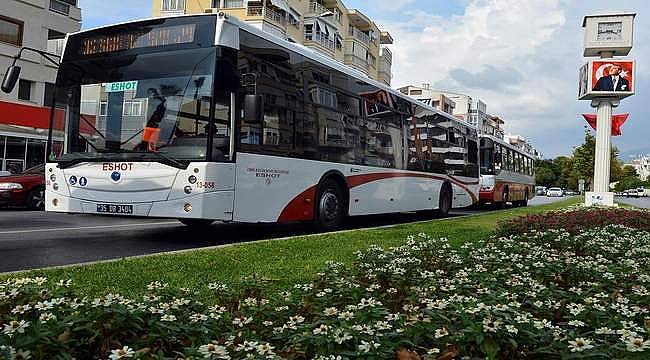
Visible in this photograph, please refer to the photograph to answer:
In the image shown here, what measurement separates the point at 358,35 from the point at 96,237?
169 ft

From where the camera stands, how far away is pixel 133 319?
2580 mm

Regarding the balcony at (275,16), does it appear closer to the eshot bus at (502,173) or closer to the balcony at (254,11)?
the balcony at (254,11)

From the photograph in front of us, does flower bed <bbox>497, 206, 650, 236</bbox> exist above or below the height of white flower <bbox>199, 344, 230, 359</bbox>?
above

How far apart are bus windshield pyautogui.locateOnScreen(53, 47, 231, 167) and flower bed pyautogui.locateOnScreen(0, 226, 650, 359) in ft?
14.4

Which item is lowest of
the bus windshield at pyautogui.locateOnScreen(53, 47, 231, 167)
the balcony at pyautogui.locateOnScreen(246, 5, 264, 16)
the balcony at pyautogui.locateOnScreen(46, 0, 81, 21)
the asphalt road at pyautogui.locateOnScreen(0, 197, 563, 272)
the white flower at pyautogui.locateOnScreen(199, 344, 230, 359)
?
the asphalt road at pyautogui.locateOnScreen(0, 197, 563, 272)

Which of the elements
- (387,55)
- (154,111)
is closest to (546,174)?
(387,55)

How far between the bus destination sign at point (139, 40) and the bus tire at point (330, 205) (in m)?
3.65

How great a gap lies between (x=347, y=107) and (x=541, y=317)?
856 centimetres

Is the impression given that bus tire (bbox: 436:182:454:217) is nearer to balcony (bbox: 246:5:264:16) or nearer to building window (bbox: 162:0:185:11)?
balcony (bbox: 246:5:264:16)

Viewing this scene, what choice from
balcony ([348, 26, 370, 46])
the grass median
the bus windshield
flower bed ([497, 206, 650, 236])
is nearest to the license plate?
the bus windshield

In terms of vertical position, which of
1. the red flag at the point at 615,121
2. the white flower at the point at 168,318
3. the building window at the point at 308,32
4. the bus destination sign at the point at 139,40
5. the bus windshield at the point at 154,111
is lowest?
the white flower at the point at 168,318

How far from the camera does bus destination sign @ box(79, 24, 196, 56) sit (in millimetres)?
8266

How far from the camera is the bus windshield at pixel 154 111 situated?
791 centimetres

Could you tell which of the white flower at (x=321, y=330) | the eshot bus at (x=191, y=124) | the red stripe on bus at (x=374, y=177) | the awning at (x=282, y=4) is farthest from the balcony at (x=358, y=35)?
the white flower at (x=321, y=330)
